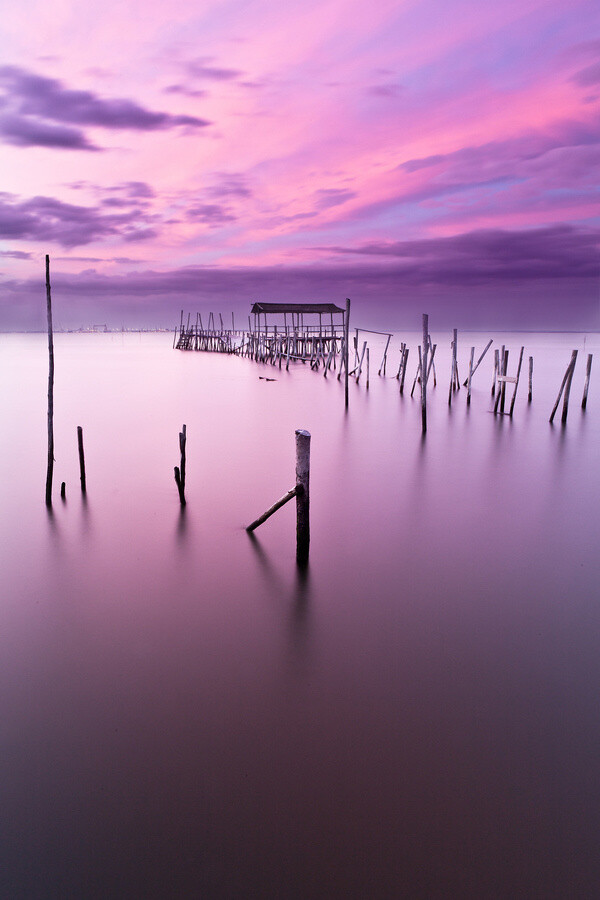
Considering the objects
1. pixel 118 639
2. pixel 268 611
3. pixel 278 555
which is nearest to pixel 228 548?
pixel 278 555

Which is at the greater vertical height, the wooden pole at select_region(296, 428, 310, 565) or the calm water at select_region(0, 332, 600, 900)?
the wooden pole at select_region(296, 428, 310, 565)

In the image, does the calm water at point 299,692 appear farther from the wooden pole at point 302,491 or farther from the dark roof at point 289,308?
the dark roof at point 289,308

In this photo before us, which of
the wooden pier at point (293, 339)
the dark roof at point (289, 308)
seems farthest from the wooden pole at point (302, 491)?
the dark roof at point (289, 308)

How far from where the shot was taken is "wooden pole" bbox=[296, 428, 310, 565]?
500 cm

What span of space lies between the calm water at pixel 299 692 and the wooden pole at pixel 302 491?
0.81 ft

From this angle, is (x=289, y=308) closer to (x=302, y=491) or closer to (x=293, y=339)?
(x=293, y=339)

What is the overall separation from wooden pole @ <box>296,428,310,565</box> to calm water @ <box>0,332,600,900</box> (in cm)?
25

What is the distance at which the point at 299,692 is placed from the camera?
3699 millimetres

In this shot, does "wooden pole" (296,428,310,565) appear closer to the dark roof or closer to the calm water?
the calm water

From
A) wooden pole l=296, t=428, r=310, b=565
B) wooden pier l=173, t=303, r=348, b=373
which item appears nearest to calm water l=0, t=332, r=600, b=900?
wooden pole l=296, t=428, r=310, b=565

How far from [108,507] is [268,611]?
343 centimetres

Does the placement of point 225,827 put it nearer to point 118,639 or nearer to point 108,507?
point 118,639

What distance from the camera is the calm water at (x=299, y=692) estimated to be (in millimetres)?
2523

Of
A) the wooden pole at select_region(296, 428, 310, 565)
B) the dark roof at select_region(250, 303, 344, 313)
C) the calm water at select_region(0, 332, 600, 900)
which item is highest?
the dark roof at select_region(250, 303, 344, 313)
